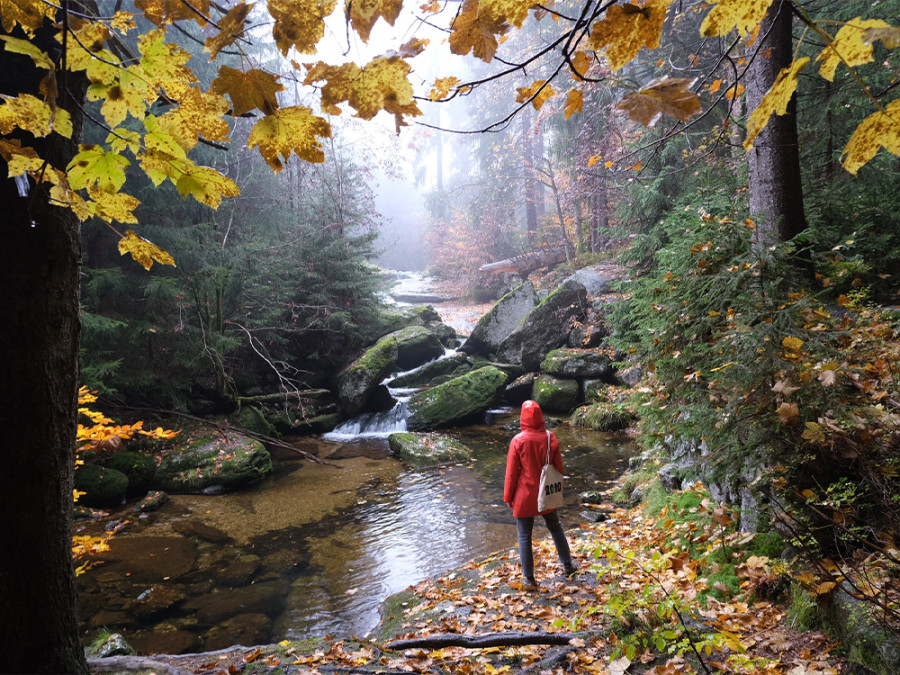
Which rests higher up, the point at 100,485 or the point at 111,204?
the point at 111,204

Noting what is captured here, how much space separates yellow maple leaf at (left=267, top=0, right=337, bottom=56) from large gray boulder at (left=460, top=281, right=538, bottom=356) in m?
13.9

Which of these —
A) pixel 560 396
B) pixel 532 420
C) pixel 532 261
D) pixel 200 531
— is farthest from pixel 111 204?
pixel 532 261

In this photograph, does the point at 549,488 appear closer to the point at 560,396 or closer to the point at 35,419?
the point at 35,419

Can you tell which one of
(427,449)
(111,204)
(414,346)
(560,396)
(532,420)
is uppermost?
(111,204)

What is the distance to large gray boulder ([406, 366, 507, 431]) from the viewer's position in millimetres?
11484

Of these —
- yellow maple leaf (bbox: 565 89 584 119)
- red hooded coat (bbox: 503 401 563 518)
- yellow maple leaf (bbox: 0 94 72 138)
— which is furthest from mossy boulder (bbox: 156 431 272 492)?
yellow maple leaf (bbox: 565 89 584 119)

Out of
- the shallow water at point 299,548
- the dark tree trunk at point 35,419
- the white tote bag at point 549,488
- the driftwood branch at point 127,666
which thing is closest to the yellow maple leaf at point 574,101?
the dark tree trunk at point 35,419

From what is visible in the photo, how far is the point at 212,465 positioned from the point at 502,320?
967 cm

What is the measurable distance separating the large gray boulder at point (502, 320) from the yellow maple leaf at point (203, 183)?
44.6 feet

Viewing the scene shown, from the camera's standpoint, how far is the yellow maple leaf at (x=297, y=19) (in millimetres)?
1214

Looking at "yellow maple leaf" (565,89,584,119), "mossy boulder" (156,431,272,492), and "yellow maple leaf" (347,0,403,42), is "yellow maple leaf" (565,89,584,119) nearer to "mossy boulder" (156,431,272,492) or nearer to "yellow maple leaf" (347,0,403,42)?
"yellow maple leaf" (347,0,403,42)

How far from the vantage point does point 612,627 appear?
2.53 m

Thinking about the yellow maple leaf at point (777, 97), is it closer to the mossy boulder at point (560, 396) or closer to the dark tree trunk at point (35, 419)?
the dark tree trunk at point (35, 419)

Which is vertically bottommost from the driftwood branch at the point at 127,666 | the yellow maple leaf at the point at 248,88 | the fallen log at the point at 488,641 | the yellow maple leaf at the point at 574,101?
the fallen log at the point at 488,641
